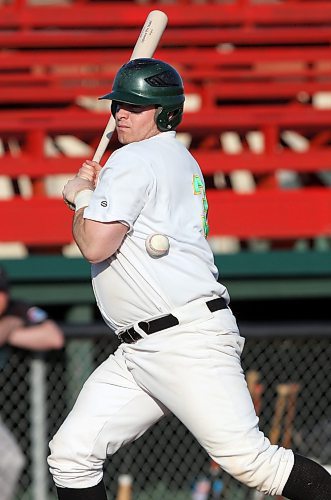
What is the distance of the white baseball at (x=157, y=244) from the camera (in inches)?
126

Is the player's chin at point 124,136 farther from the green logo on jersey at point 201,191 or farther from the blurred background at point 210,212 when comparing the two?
the blurred background at point 210,212

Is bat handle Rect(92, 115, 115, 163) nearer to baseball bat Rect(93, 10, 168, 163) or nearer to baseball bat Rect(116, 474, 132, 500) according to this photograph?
baseball bat Rect(93, 10, 168, 163)

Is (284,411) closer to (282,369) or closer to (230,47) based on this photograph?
(282,369)

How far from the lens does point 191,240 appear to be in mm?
3305

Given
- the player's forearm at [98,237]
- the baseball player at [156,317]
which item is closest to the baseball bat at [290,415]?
the baseball player at [156,317]

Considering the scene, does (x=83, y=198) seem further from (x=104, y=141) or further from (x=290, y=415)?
(x=290, y=415)

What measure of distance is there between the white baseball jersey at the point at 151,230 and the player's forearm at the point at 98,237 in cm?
3

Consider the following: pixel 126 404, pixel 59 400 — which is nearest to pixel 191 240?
pixel 126 404

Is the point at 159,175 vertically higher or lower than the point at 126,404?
higher

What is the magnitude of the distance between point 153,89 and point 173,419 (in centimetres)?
301

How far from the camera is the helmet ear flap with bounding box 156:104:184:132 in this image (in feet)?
11.0

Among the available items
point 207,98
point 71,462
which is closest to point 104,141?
point 71,462

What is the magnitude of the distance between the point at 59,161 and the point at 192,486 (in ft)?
6.58

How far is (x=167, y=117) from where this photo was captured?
338 centimetres
